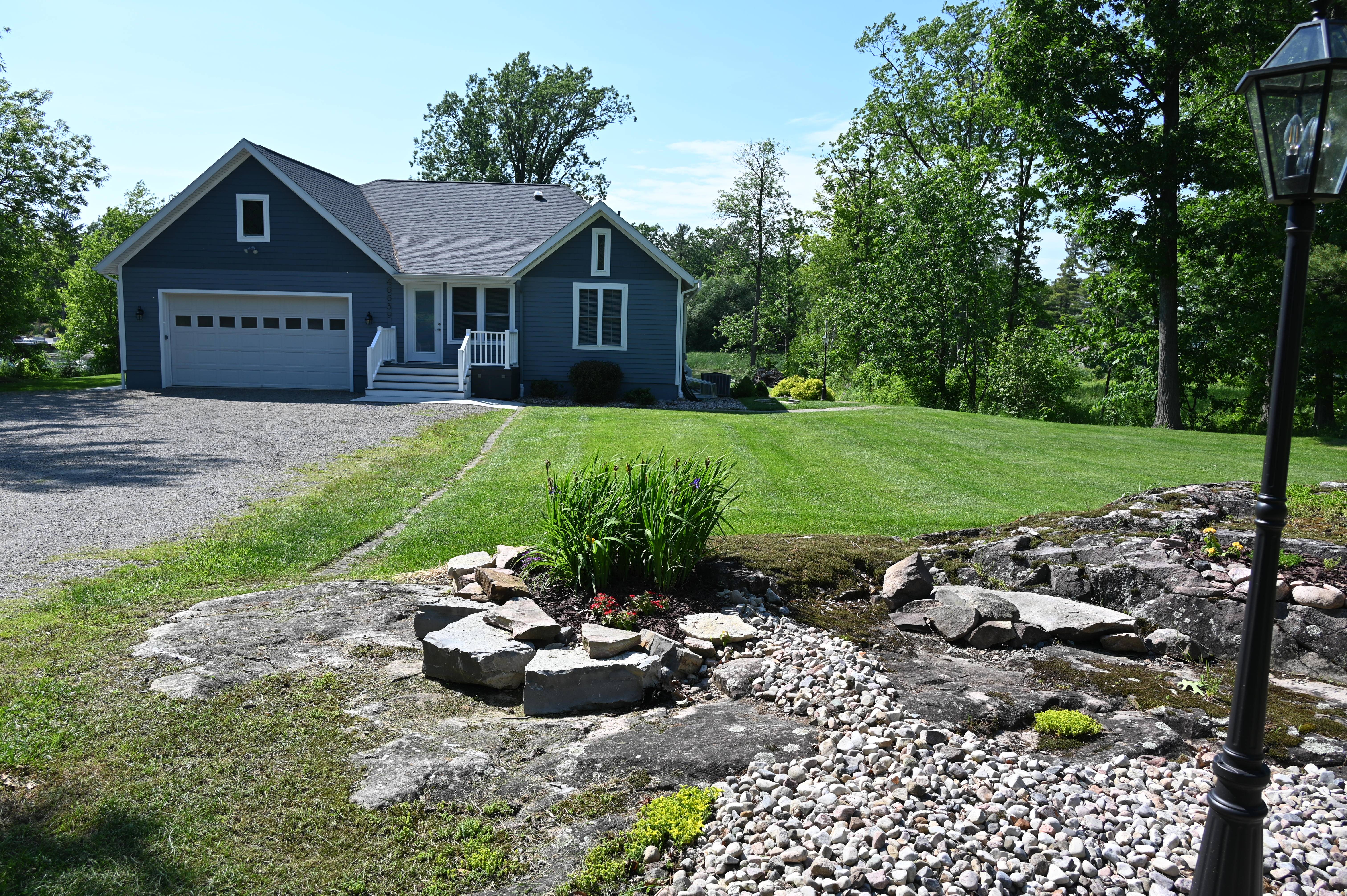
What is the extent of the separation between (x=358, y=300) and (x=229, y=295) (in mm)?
3074

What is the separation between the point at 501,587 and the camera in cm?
523

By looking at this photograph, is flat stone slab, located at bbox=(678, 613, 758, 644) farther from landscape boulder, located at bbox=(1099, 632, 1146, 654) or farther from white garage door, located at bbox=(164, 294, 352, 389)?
white garage door, located at bbox=(164, 294, 352, 389)

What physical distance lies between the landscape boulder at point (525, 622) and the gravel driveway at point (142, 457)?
134 inches

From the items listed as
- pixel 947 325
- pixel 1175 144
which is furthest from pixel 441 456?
pixel 947 325

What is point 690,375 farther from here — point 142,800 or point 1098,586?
point 142,800

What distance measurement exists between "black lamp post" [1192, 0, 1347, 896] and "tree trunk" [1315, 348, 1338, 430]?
20139mm

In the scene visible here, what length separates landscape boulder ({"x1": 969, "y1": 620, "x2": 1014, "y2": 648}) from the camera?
16.2ft

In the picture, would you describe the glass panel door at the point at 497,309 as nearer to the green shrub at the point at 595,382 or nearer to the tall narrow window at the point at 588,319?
the tall narrow window at the point at 588,319

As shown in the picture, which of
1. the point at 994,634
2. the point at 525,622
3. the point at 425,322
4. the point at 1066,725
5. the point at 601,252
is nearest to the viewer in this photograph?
the point at 1066,725

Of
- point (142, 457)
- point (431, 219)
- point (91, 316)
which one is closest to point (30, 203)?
point (91, 316)

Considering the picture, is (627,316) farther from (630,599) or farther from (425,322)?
(630,599)

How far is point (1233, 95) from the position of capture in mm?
Result: 18516

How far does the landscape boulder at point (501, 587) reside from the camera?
526 cm

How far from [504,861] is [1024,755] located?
2.16 m
